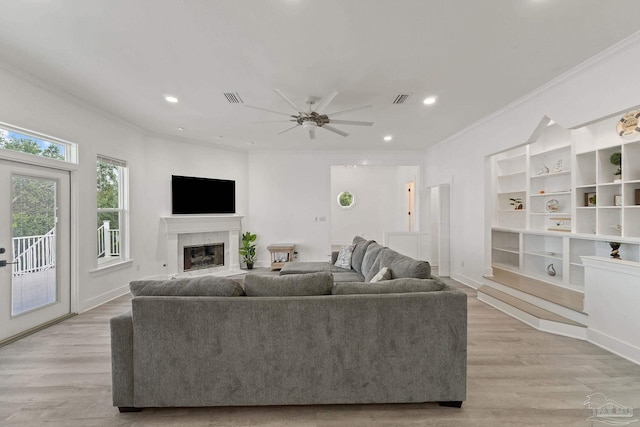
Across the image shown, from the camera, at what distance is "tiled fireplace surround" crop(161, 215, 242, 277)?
560 cm

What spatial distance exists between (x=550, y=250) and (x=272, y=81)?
17.2 ft

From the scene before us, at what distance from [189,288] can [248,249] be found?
15.1ft

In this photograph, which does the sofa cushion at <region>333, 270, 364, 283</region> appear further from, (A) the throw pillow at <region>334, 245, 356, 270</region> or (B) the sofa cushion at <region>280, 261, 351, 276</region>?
(A) the throw pillow at <region>334, 245, 356, 270</region>

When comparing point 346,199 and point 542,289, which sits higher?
point 346,199

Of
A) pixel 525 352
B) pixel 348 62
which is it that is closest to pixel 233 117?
pixel 348 62

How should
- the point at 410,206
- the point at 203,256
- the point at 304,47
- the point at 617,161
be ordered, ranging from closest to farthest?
1. the point at 304,47
2. the point at 617,161
3. the point at 203,256
4. the point at 410,206

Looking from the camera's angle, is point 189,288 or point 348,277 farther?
point 348,277

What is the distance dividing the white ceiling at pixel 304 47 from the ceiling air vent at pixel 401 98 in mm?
72

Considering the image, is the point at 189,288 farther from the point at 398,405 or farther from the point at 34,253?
the point at 34,253

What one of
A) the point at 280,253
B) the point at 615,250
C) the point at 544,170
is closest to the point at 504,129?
the point at 544,170

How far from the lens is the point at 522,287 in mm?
4105

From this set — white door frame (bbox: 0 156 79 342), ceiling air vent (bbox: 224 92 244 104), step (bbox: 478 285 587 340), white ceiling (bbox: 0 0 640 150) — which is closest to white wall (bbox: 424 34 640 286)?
white ceiling (bbox: 0 0 640 150)

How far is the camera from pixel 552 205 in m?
4.67

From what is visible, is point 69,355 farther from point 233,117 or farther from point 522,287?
point 522,287
